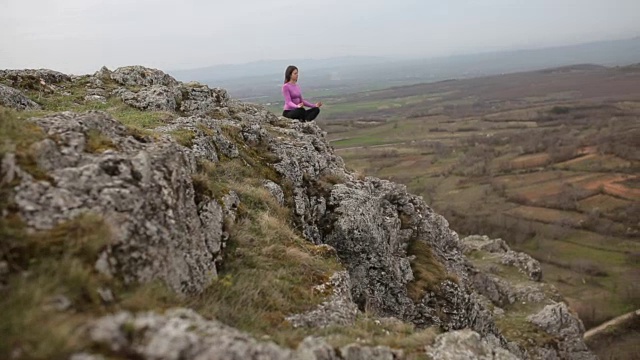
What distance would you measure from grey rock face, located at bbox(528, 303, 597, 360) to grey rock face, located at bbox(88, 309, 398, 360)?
26.0m

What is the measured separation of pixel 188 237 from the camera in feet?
32.6

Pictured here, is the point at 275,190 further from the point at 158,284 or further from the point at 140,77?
the point at 140,77

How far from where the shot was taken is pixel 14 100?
17.9m

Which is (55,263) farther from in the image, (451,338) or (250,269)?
(451,338)

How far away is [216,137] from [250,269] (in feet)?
26.0

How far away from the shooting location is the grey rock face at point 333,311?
10023 mm

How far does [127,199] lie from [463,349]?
790cm

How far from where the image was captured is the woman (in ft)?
70.0

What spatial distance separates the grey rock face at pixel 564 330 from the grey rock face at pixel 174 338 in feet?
85.5

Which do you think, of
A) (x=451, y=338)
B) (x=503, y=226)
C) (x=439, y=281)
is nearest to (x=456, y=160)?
(x=503, y=226)

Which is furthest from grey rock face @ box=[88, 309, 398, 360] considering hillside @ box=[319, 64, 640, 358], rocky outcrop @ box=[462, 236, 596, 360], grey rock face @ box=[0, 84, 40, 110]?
hillside @ box=[319, 64, 640, 358]

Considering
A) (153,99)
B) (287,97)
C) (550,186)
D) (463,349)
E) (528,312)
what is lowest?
(550,186)

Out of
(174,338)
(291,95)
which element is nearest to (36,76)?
(291,95)

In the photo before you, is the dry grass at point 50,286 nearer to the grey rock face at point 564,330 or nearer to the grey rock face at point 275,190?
the grey rock face at point 275,190
